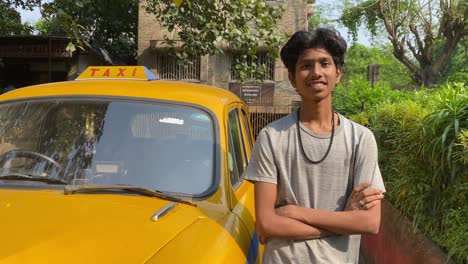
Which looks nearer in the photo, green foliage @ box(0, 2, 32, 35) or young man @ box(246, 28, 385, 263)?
young man @ box(246, 28, 385, 263)

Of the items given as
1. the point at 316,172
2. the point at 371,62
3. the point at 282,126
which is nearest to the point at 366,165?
the point at 316,172

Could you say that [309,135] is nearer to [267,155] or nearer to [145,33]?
[267,155]

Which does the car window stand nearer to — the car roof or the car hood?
the car roof

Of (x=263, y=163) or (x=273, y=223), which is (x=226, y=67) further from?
(x=273, y=223)

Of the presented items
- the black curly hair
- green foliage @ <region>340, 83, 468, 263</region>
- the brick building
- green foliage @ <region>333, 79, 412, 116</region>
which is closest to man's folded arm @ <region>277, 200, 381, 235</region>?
the black curly hair

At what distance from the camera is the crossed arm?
1.79m

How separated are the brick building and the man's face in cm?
1582

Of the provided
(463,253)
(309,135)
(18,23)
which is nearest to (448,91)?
(463,253)

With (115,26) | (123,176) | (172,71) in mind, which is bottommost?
(123,176)

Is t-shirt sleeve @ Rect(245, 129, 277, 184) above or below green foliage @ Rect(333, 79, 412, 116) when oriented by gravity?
below

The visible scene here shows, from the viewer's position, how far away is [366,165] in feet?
6.16

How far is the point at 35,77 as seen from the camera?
1627 cm

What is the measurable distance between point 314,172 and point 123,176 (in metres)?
1.07

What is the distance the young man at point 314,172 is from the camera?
71.7 inches
